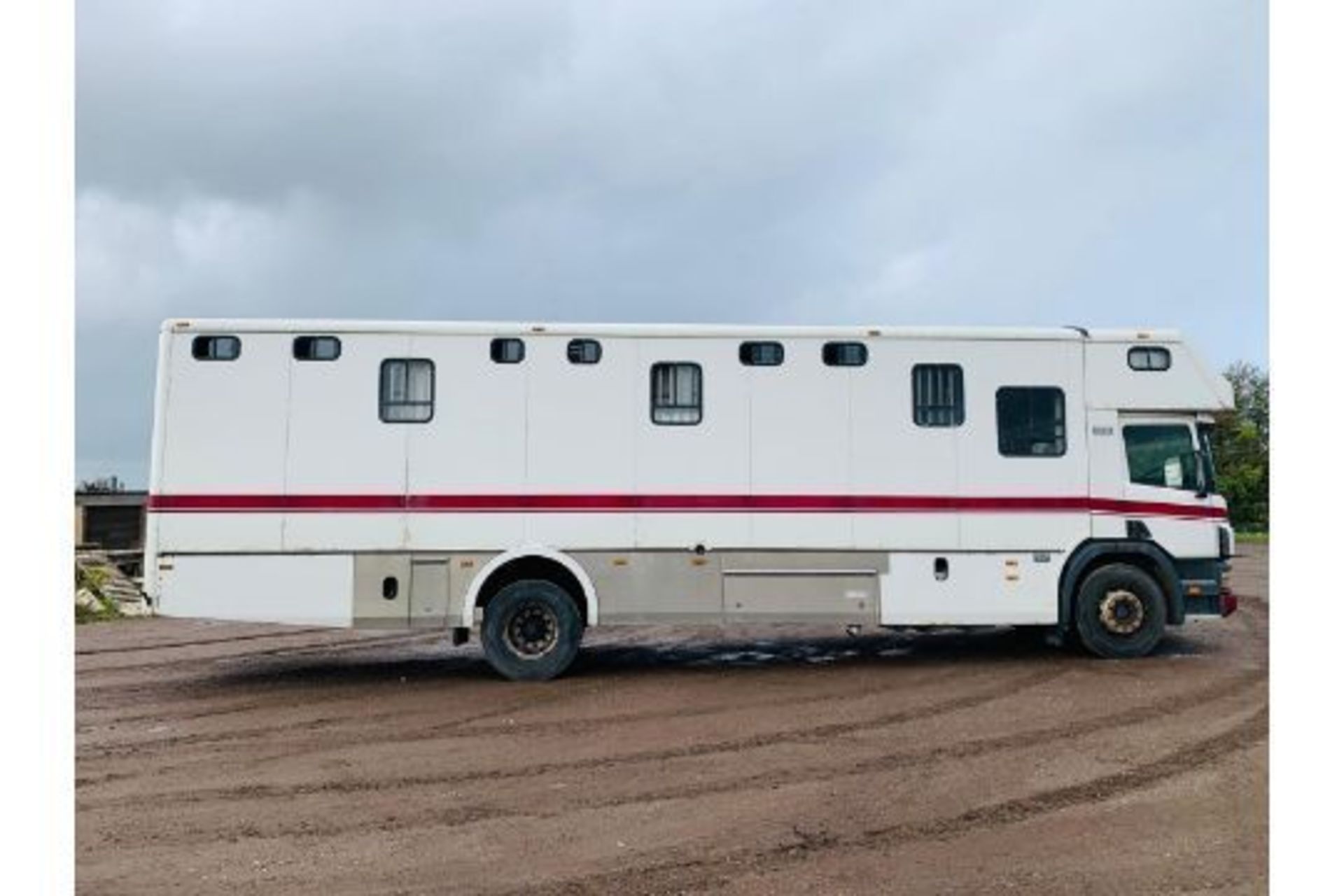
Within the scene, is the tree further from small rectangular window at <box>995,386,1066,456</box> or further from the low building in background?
the low building in background

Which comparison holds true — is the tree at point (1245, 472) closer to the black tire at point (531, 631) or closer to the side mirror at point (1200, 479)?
the side mirror at point (1200, 479)

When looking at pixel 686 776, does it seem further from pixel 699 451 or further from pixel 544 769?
pixel 699 451

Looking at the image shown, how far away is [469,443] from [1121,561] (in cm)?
751

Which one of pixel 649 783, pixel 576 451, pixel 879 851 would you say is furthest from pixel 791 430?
pixel 879 851

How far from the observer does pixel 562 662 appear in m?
10.4

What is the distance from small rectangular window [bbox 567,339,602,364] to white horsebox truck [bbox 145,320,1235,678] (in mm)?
17

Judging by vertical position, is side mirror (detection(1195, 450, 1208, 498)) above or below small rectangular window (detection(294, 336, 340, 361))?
below

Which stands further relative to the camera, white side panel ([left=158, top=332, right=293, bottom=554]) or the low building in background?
the low building in background

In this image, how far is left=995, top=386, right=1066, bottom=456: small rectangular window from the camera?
11.0 meters

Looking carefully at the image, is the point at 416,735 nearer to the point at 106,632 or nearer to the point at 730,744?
the point at 730,744

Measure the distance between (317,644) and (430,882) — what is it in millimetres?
10001

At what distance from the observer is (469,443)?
1042 cm

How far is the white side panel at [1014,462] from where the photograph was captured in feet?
35.7

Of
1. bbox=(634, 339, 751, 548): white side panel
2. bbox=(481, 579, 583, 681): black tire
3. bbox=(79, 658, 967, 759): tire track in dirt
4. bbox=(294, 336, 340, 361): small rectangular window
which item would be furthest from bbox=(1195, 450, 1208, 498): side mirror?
bbox=(294, 336, 340, 361): small rectangular window
